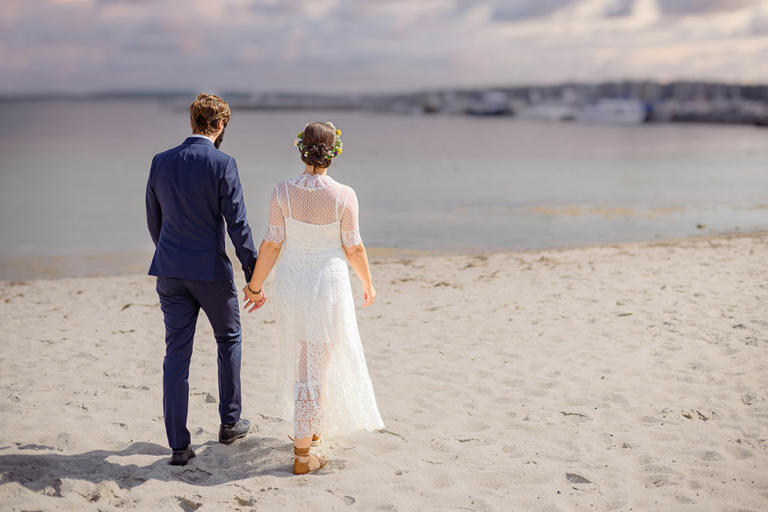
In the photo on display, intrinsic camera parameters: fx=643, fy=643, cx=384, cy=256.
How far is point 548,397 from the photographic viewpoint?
189 inches

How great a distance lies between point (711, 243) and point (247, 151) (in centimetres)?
2959

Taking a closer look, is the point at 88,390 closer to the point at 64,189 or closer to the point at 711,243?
the point at 711,243

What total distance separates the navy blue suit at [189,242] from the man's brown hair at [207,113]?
0.08 metres

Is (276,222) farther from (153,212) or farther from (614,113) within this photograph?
(614,113)

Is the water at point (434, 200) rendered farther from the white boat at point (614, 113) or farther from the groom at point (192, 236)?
the white boat at point (614, 113)

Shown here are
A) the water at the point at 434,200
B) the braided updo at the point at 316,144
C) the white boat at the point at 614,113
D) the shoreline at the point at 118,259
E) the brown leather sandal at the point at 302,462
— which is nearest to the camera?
the braided updo at the point at 316,144

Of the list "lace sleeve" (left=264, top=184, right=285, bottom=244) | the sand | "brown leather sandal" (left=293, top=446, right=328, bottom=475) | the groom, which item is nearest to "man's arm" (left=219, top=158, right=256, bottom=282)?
the groom

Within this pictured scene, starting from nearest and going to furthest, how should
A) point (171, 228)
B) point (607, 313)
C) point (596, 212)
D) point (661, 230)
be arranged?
point (171, 228)
point (607, 313)
point (661, 230)
point (596, 212)

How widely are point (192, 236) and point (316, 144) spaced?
0.85 meters

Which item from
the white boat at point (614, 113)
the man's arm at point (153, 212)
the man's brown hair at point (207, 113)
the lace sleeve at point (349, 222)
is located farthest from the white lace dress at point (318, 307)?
the white boat at point (614, 113)

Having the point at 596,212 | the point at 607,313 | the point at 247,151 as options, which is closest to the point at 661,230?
the point at 596,212

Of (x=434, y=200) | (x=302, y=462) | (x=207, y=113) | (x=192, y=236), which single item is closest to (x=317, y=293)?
(x=192, y=236)

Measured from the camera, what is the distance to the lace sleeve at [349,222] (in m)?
3.49

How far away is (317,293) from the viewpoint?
3.55m
